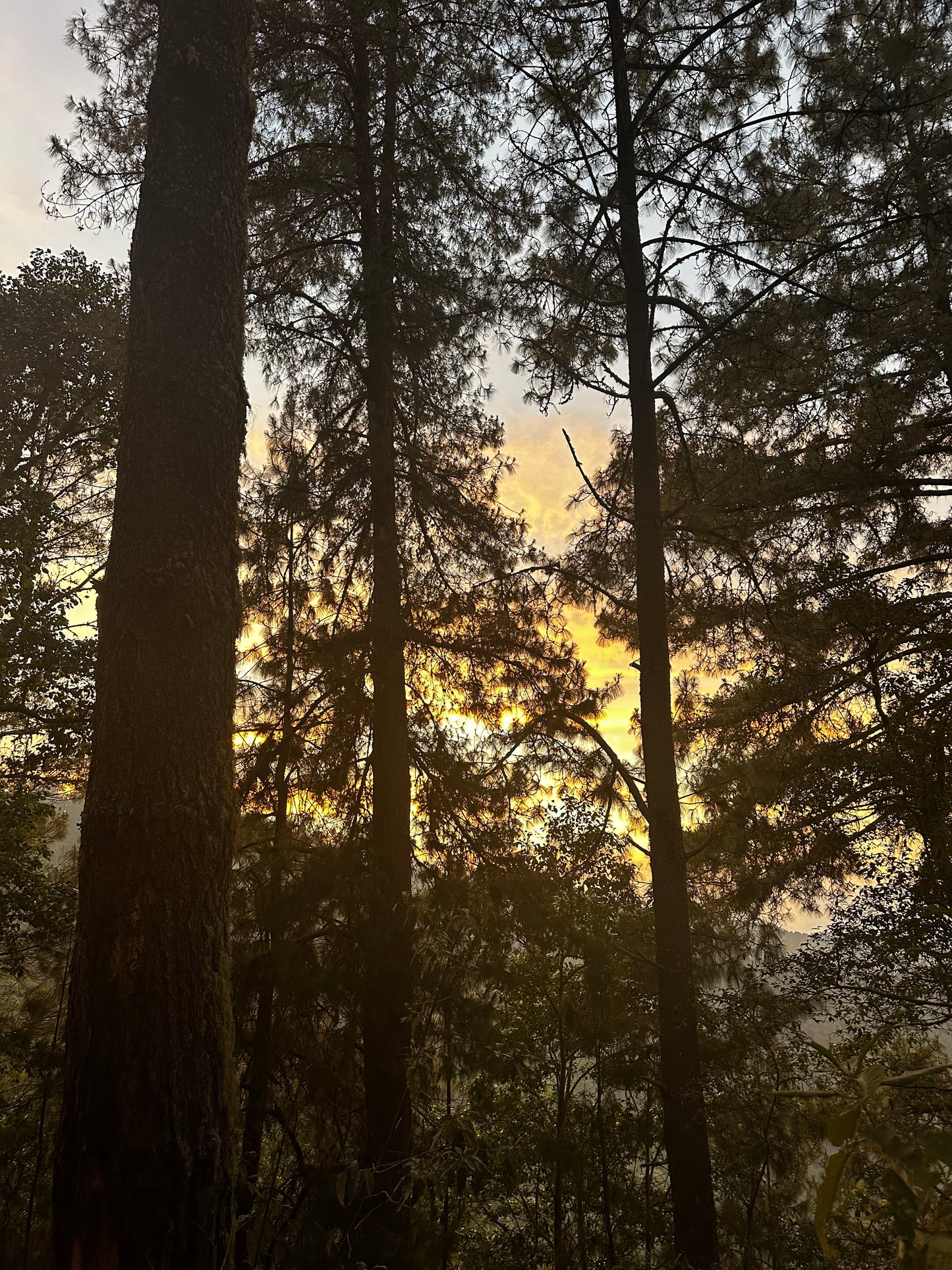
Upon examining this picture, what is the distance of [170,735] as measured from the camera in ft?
8.52

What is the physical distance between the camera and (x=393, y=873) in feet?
19.6

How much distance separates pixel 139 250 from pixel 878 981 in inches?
273

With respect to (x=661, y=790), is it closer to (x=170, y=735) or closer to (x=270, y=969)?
(x=270, y=969)

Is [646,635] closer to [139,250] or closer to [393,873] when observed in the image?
[393,873]

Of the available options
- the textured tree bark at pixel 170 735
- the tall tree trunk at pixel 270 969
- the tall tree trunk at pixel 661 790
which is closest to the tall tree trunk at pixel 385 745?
the tall tree trunk at pixel 270 969

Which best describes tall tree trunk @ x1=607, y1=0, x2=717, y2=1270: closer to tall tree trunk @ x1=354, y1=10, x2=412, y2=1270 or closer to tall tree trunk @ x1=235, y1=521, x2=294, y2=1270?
tall tree trunk @ x1=354, y1=10, x2=412, y2=1270

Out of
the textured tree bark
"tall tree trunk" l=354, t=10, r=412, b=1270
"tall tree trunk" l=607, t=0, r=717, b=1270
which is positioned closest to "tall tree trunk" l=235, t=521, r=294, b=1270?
"tall tree trunk" l=354, t=10, r=412, b=1270

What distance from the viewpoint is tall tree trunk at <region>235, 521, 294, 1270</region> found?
17.2 feet

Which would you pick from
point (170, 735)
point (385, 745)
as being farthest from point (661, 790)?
point (170, 735)

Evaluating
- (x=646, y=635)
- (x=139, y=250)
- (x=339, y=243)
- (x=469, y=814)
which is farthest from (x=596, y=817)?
(x=339, y=243)

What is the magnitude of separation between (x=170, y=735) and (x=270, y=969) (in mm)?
3555

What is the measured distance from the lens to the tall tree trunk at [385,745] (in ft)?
16.7

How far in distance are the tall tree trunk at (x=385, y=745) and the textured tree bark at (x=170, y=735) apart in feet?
7.33

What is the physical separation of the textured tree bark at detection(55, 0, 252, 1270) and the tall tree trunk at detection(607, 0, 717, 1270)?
4111 mm
